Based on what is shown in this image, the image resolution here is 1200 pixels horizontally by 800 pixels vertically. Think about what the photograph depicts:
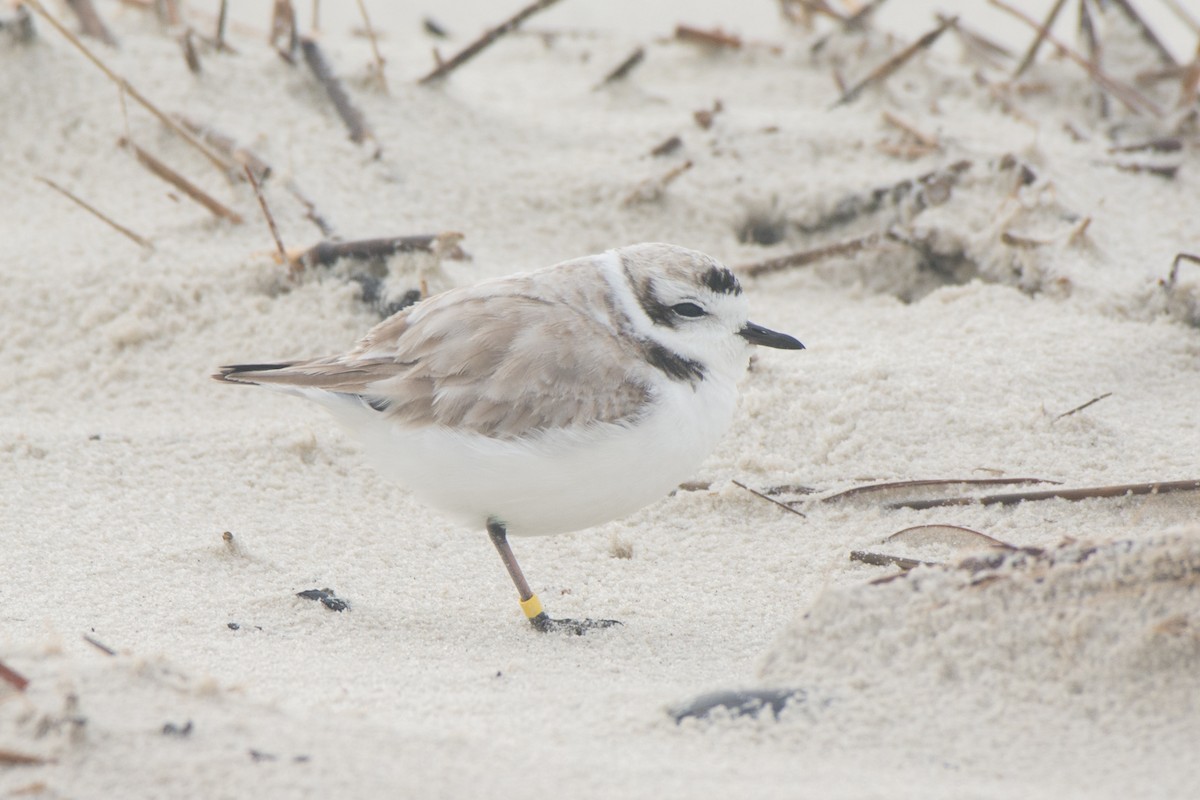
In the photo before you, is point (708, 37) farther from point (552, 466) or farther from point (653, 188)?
point (552, 466)

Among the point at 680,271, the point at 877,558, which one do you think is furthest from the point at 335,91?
the point at 877,558

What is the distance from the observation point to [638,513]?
159 inches

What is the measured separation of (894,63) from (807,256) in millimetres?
1369

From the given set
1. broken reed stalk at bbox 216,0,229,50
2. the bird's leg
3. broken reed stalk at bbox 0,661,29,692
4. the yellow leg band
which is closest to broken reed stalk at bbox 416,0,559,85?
broken reed stalk at bbox 216,0,229,50

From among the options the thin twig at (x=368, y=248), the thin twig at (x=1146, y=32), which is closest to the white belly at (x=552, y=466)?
the thin twig at (x=368, y=248)

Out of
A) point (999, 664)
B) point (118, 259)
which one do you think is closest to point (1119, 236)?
point (999, 664)

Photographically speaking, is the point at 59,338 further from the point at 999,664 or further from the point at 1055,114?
the point at 1055,114

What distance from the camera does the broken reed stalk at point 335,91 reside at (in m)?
5.50

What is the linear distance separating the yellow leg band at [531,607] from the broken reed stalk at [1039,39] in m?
3.89

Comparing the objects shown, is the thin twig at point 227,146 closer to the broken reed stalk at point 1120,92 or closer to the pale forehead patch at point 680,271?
the pale forehead patch at point 680,271

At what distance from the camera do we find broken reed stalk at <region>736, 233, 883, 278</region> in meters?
4.99

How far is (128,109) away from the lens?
18.0ft

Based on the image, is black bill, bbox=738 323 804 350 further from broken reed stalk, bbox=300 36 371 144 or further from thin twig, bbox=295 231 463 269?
broken reed stalk, bbox=300 36 371 144

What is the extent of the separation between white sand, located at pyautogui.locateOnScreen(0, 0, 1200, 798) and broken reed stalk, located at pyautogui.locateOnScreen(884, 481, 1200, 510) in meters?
0.03
